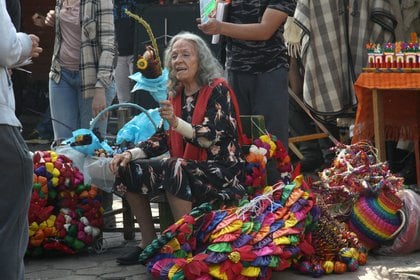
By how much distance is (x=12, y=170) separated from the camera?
3783mm

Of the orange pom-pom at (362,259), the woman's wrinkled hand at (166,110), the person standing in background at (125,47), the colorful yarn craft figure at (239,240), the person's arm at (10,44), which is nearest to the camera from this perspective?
the person's arm at (10,44)

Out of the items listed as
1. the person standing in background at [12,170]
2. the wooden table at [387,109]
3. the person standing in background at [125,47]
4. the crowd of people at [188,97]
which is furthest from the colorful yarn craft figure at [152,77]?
the person standing in background at [125,47]

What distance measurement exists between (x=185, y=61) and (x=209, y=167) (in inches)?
24.2

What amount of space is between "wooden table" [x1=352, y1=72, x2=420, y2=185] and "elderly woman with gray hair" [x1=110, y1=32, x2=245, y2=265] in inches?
62.8

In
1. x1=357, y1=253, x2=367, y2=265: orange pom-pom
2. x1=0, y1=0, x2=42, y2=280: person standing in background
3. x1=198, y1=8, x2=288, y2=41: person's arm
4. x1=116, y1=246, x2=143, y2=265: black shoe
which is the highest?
x1=198, y1=8, x2=288, y2=41: person's arm

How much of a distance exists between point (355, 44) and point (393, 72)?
3.73 ft

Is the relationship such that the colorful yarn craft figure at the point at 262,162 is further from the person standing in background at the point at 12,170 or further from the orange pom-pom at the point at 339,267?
the person standing in background at the point at 12,170

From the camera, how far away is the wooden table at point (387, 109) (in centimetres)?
673

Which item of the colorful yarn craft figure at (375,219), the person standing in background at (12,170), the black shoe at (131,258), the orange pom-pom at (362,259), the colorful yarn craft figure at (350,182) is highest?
the person standing in background at (12,170)

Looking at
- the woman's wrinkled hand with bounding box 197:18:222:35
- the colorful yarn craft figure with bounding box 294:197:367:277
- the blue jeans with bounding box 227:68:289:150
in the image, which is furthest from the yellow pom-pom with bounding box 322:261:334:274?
the woman's wrinkled hand with bounding box 197:18:222:35

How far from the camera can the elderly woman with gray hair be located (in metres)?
5.35

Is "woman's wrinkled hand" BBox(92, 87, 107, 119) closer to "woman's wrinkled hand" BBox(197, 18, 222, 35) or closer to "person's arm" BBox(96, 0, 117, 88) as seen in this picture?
"person's arm" BBox(96, 0, 117, 88)

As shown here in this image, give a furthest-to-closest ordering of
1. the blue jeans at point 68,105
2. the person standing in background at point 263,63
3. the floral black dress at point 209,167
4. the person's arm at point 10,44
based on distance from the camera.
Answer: the blue jeans at point 68,105, the person standing in background at point 263,63, the floral black dress at point 209,167, the person's arm at point 10,44

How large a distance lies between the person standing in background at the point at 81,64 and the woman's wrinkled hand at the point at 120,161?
2.63ft
